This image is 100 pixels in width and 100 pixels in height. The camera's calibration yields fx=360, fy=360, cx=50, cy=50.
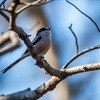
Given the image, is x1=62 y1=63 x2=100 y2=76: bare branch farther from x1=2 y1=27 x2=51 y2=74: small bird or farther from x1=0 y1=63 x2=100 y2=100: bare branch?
x1=2 y1=27 x2=51 y2=74: small bird

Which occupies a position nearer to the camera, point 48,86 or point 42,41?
point 48,86

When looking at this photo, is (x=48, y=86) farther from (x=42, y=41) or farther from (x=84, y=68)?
(x=42, y=41)

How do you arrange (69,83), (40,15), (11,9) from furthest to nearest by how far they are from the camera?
(40,15), (69,83), (11,9)

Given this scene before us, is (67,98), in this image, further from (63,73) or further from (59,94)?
(63,73)

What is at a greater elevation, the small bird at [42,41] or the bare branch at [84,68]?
the bare branch at [84,68]

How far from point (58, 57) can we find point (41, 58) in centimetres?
179

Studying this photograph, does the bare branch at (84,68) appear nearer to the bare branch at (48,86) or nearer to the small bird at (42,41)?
the bare branch at (48,86)

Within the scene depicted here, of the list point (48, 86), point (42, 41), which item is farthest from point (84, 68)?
point (42, 41)

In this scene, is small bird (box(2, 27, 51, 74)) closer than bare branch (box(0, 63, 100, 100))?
No

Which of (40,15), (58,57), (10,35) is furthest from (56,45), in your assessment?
(10,35)

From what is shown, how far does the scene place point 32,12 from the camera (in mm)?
4762

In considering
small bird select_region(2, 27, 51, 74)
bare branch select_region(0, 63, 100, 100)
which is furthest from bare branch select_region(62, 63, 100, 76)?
small bird select_region(2, 27, 51, 74)

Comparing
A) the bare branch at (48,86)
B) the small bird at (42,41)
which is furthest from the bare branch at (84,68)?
the small bird at (42,41)

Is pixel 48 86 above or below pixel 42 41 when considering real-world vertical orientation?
above
